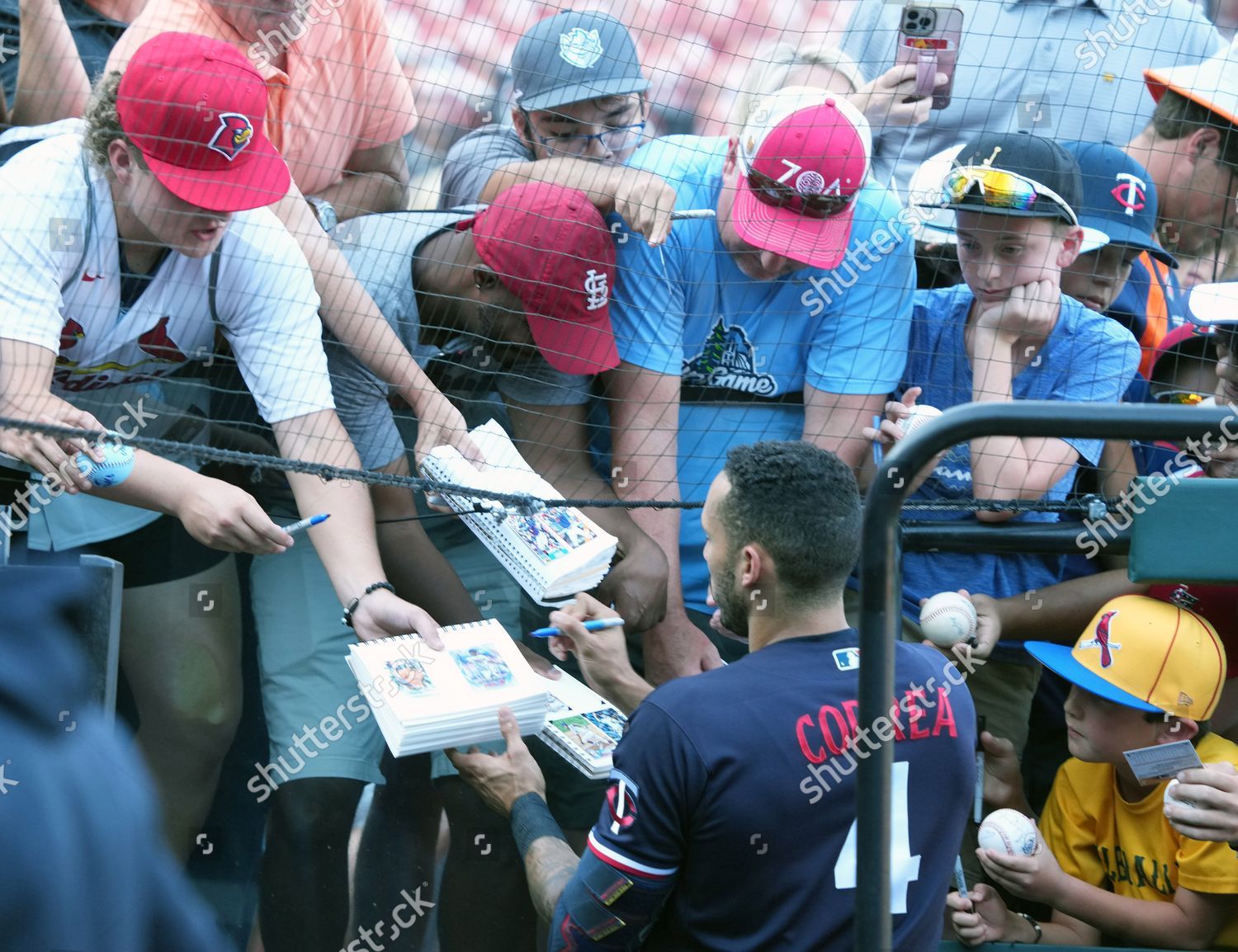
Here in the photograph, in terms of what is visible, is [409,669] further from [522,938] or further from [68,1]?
[68,1]

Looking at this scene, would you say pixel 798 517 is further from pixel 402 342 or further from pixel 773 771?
pixel 402 342

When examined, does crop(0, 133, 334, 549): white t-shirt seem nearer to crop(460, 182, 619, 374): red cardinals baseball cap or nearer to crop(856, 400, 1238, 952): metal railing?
crop(460, 182, 619, 374): red cardinals baseball cap

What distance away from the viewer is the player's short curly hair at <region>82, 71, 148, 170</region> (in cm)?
268

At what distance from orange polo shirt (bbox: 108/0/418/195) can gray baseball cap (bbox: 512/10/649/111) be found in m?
0.36

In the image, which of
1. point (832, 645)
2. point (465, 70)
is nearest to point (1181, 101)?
point (465, 70)

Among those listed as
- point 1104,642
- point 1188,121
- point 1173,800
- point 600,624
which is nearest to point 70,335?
point 600,624

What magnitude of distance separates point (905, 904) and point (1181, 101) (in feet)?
8.17

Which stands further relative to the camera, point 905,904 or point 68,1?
point 68,1

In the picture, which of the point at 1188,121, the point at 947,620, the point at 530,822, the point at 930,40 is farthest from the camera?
the point at 1188,121

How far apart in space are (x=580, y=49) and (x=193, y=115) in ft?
3.20

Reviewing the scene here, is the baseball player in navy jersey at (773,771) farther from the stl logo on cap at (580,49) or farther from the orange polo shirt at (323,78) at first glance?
the orange polo shirt at (323,78)

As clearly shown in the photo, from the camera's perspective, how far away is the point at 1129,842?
295cm

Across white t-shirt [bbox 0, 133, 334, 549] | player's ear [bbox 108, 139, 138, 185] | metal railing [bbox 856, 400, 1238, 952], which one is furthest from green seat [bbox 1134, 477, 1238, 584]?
player's ear [bbox 108, 139, 138, 185]

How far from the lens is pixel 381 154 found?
3.50m
